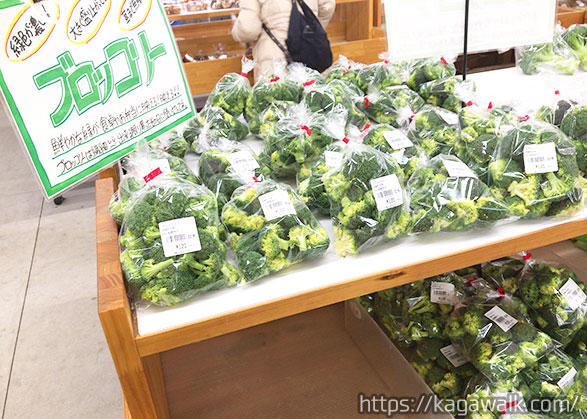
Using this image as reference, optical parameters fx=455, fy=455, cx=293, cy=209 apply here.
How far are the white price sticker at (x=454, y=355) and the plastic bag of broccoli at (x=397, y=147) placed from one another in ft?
1.90

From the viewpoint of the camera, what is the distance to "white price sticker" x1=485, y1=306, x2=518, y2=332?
1.21 m

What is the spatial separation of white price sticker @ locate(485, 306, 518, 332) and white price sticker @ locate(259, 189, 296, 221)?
2.27ft

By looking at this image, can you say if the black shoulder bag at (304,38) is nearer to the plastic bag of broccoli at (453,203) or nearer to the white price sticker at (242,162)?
the white price sticker at (242,162)

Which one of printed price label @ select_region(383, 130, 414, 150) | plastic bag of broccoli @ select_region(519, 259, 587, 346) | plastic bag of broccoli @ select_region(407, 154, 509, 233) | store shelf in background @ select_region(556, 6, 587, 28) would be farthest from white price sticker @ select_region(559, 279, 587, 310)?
store shelf in background @ select_region(556, 6, 587, 28)

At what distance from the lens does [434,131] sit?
1245 mm

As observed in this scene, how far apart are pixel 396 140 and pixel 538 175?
331 mm

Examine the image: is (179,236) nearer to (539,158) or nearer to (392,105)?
(539,158)

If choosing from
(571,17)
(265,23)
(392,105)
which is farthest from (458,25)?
(571,17)

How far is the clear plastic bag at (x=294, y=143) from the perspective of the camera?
1161 millimetres

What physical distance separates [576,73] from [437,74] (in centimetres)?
73

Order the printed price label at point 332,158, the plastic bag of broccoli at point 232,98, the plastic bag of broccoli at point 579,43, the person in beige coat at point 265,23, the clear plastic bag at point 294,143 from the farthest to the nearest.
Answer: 1. the person in beige coat at point 265,23
2. the plastic bag of broccoli at point 579,43
3. the plastic bag of broccoli at point 232,98
4. the clear plastic bag at point 294,143
5. the printed price label at point 332,158

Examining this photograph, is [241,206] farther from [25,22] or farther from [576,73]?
[576,73]

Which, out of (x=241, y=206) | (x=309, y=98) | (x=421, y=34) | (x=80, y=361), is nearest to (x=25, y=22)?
(x=241, y=206)

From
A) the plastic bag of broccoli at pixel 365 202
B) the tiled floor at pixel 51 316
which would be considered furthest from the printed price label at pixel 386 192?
the tiled floor at pixel 51 316
